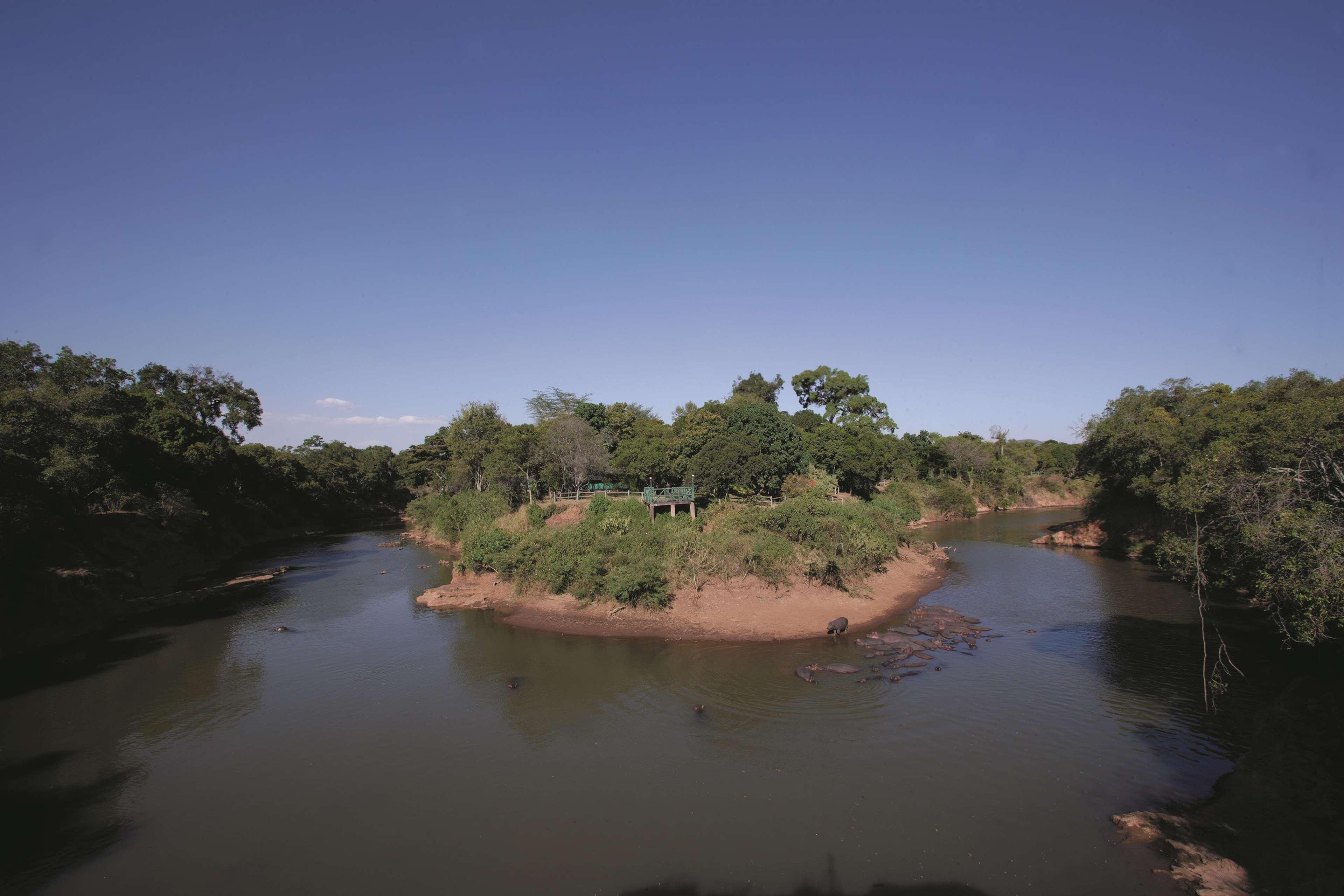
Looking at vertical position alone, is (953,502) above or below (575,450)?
below

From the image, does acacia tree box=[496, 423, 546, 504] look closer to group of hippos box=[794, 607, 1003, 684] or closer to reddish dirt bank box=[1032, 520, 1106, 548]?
group of hippos box=[794, 607, 1003, 684]

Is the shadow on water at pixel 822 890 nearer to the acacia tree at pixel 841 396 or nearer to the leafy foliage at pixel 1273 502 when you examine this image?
the leafy foliage at pixel 1273 502

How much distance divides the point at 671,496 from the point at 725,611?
9.79 m

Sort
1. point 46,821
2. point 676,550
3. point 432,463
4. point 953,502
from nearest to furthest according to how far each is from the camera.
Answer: point 46,821 → point 676,550 → point 953,502 → point 432,463

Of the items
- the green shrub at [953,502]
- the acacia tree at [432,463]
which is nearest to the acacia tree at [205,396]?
the acacia tree at [432,463]

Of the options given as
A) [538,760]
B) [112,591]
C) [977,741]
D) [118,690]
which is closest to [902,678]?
[977,741]

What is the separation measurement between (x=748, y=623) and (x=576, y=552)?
333 inches

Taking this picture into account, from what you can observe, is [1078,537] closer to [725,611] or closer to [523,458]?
[725,611]

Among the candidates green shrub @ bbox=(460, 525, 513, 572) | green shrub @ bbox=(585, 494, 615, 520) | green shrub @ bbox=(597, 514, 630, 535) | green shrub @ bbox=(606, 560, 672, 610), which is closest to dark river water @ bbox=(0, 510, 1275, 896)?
green shrub @ bbox=(606, 560, 672, 610)

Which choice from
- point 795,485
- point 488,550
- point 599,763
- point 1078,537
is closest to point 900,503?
point 1078,537

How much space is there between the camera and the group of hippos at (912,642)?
17812 millimetres

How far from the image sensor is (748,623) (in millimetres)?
22234

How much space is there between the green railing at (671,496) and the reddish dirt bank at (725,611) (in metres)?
7.92

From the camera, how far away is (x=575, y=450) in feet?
125
